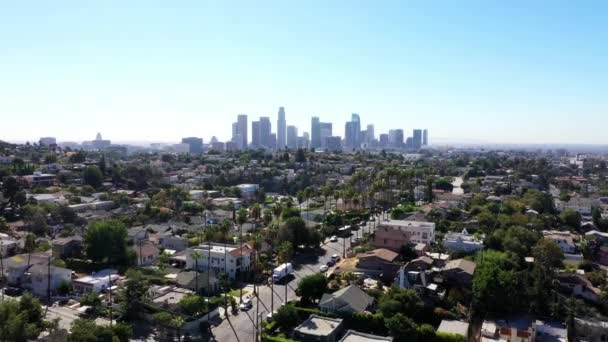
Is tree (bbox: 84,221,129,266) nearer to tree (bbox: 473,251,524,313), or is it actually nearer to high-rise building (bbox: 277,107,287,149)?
tree (bbox: 473,251,524,313)

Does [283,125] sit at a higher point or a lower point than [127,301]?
higher

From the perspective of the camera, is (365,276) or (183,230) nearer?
(365,276)

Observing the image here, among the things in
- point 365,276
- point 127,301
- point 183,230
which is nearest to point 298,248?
point 365,276

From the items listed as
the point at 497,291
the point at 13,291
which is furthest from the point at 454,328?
the point at 13,291

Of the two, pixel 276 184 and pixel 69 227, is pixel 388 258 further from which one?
pixel 276 184

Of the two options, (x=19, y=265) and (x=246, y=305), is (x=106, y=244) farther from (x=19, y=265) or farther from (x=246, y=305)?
(x=246, y=305)

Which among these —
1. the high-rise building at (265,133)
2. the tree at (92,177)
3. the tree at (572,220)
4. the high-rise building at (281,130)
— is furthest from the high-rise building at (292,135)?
the tree at (572,220)
